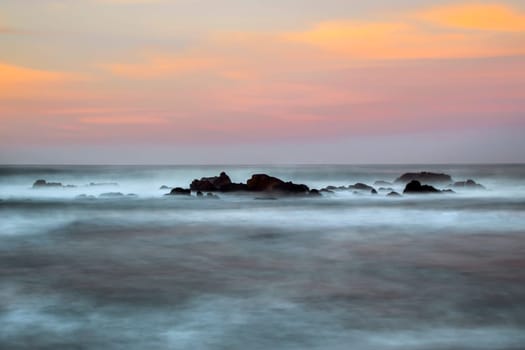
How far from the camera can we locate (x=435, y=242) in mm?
14359

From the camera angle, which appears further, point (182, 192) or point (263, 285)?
point (182, 192)

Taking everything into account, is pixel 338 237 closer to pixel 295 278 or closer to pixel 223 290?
pixel 295 278

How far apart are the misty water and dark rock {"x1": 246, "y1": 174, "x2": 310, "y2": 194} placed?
11.3m

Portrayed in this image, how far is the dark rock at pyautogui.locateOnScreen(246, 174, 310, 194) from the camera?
3064 centimetres

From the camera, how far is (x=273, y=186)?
31766 mm

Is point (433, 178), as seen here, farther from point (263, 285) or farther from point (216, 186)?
point (263, 285)

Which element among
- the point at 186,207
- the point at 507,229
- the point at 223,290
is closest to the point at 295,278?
the point at 223,290

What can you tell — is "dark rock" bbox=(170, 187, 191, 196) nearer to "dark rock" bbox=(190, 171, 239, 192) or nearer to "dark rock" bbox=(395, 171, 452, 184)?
"dark rock" bbox=(190, 171, 239, 192)

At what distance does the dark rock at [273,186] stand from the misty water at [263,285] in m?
11.3

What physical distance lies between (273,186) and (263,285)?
22740 millimetres

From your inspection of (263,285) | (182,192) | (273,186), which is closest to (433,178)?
(273,186)

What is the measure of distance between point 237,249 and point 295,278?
154 inches

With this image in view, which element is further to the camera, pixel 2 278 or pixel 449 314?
pixel 2 278

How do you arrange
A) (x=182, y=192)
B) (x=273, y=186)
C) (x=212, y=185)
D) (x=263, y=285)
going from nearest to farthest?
(x=263, y=285) → (x=273, y=186) → (x=182, y=192) → (x=212, y=185)
